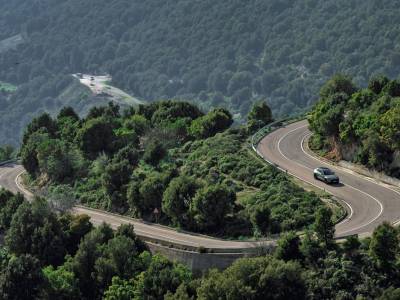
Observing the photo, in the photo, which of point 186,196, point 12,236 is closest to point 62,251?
point 12,236

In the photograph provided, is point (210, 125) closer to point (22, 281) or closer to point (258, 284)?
point (22, 281)

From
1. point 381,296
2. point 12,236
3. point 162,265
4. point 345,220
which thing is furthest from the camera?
point 12,236

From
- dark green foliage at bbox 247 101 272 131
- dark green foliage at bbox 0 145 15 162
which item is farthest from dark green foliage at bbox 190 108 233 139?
dark green foliage at bbox 0 145 15 162

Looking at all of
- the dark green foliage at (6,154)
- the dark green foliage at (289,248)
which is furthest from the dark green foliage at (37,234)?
the dark green foliage at (6,154)

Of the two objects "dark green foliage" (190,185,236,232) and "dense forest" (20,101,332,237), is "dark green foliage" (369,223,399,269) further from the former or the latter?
"dark green foliage" (190,185,236,232)

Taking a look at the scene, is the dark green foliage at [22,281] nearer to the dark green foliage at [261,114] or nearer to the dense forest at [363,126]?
the dense forest at [363,126]

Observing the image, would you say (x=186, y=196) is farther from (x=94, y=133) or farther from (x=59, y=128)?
(x=59, y=128)

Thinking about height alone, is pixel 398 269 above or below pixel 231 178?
above
